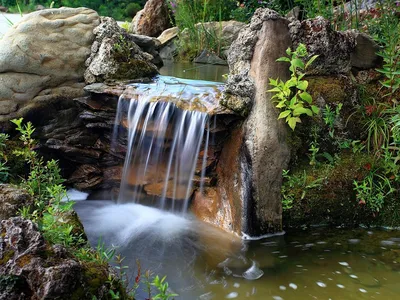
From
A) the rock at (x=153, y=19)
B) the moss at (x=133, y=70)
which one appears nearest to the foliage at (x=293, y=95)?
the moss at (x=133, y=70)

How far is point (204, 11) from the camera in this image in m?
11.3

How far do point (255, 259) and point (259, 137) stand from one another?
50.5 inches

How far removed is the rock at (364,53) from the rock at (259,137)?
84 centimetres

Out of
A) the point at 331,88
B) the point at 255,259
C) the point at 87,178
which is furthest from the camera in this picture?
the point at 87,178

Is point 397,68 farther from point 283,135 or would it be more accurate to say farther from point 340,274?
point 340,274

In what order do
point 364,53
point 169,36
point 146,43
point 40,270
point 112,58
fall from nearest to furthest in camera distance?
point 40,270, point 364,53, point 112,58, point 146,43, point 169,36

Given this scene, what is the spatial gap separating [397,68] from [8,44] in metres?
4.92

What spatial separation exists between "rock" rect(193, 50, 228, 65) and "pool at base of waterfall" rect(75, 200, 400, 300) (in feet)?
19.3

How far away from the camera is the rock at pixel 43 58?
5.78 metres

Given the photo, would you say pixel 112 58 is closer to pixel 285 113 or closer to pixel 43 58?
pixel 43 58

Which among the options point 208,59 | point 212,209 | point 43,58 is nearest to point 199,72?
point 208,59

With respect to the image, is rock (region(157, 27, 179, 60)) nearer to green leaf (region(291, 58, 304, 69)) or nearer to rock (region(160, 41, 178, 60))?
rock (region(160, 41, 178, 60))

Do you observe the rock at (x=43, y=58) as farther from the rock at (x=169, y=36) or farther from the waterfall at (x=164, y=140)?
the rock at (x=169, y=36)

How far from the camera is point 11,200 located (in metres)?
3.35
